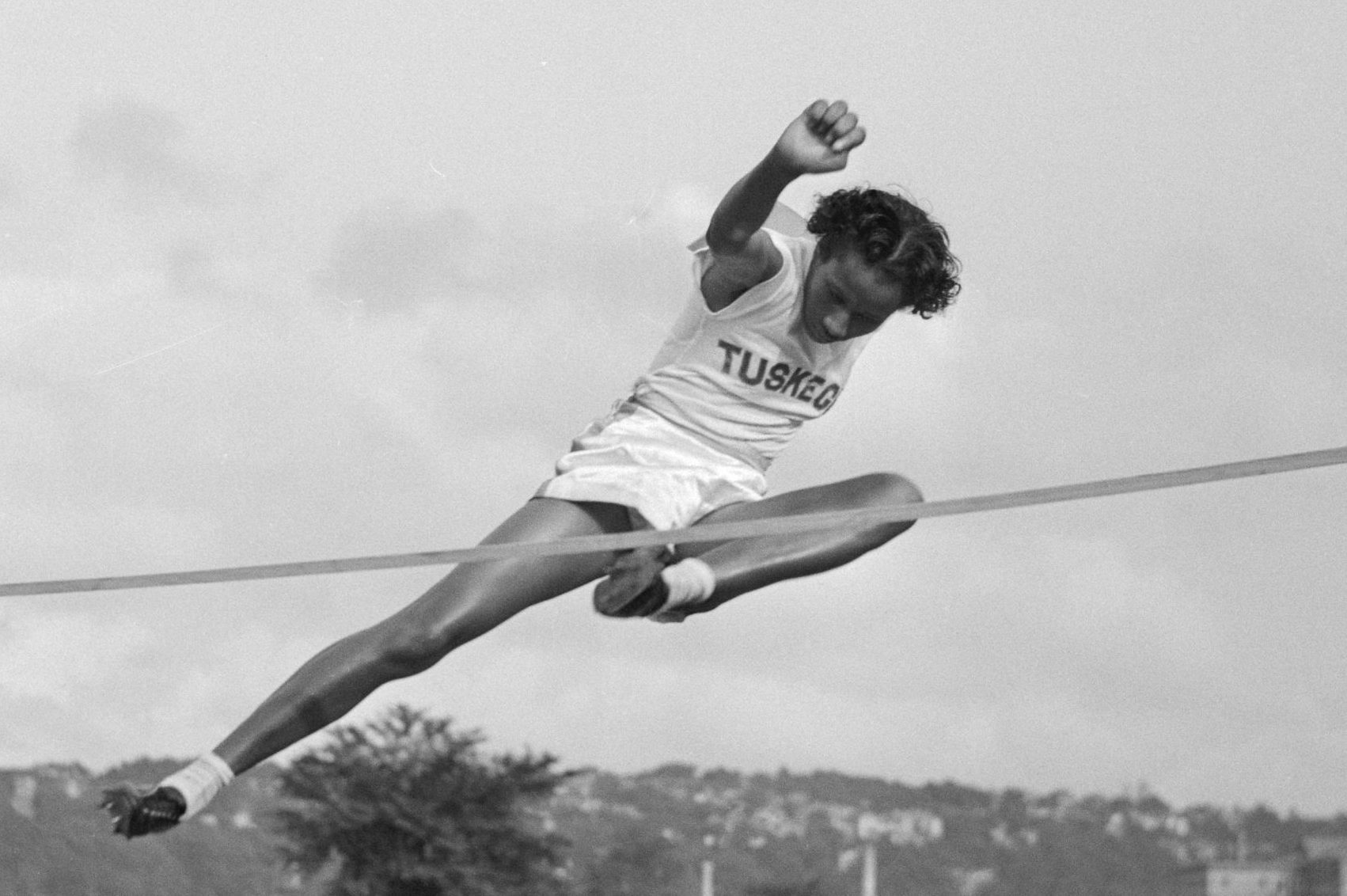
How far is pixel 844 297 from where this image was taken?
190 inches

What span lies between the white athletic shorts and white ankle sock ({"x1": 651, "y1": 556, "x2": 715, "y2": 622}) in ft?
0.79

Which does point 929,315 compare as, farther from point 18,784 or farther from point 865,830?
point 865,830

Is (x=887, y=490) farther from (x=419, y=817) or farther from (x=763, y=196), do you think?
(x=419, y=817)

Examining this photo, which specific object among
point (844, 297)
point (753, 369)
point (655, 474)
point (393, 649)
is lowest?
point (393, 649)

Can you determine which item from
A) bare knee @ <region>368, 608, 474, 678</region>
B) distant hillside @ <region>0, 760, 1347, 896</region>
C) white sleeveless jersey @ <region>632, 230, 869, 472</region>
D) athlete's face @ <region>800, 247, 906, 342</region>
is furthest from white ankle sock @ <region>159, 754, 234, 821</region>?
distant hillside @ <region>0, 760, 1347, 896</region>

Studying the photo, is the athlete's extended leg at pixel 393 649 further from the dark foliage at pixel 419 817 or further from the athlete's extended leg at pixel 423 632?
the dark foliage at pixel 419 817

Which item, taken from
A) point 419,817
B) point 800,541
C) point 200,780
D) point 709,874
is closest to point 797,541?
point 800,541

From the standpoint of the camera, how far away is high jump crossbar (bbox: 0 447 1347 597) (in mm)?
4289

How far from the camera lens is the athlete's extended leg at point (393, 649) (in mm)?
4738

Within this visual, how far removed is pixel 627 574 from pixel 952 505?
0.65 metres

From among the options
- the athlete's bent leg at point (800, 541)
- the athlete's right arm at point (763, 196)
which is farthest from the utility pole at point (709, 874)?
the athlete's right arm at point (763, 196)

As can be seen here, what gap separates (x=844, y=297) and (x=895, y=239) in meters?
0.16

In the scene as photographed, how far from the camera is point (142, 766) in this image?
38.4 m

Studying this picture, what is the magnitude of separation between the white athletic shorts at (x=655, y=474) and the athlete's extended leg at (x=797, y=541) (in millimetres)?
58
